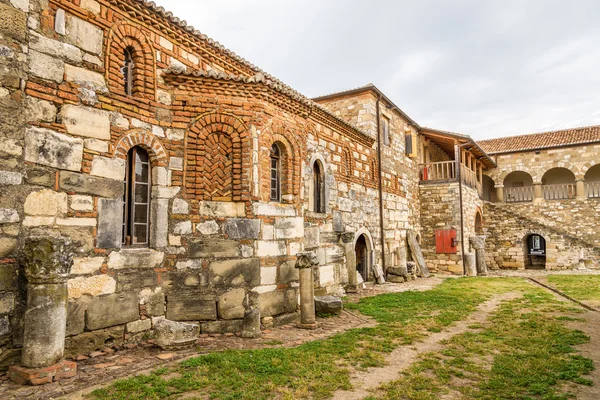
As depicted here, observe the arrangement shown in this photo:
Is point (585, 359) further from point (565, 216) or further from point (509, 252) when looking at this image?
point (565, 216)

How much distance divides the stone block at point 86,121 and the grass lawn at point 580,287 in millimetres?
11387

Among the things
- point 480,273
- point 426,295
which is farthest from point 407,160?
point 426,295

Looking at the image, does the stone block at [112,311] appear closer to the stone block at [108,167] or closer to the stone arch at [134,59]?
the stone block at [108,167]

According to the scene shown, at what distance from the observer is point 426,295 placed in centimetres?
1080

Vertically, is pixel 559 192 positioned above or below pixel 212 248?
above

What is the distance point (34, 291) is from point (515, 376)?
602 cm

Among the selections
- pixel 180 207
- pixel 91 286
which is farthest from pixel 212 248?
pixel 91 286

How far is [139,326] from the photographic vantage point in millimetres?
6004

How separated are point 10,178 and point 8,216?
48 centimetres

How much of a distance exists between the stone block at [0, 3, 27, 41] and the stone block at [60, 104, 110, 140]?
3.29 feet

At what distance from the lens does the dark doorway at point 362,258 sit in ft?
44.4

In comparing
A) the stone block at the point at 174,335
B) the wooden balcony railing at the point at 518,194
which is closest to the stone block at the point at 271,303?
the stone block at the point at 174,335

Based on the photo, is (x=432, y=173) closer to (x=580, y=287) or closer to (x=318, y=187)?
(x=580, y=287)

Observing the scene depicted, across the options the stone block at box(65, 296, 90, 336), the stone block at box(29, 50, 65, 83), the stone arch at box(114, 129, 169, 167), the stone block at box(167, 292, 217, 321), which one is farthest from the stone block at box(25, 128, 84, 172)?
the stone block at box(167, 292, 217, 321)
